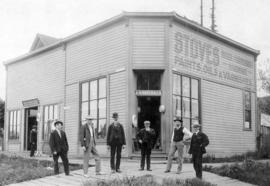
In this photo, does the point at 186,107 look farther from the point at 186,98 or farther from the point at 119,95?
the point at 119,95

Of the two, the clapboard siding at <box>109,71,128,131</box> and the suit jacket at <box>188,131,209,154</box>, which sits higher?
the clapboard siding at <box>109,71,128,131</box>

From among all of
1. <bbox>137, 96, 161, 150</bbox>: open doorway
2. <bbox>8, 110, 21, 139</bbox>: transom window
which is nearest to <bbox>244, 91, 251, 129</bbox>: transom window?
<bbox>137, 96, 161, 150</bbox>: open doorway

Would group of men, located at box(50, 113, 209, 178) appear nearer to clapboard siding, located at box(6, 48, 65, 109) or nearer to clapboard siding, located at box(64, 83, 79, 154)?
clapboard siding, located at box(64, 83, 79, 154)

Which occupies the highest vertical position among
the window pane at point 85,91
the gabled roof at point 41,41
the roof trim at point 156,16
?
the gabled roof at point 41,41

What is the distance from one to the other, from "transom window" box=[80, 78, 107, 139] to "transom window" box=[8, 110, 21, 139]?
26.6ft

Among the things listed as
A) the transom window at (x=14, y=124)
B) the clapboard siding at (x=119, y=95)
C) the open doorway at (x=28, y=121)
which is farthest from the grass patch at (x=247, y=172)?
the transom window at (x=14, y=124)

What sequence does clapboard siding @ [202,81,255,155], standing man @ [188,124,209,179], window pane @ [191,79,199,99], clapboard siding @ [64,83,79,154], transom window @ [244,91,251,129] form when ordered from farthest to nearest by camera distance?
transom window @ [244,91,251,129] < clapboard siding @ [64,83,79,154] < clapboard siding @ [202,81,255,155] < window pane @ [191,79,199,99] < standing man @ [188,124,209,179]

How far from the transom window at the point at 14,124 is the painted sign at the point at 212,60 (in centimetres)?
1362

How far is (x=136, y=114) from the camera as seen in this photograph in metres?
19.8

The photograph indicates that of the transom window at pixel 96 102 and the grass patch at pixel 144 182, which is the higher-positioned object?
the transom window at pixel 96 102

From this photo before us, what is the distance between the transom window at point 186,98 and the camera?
66.9 feet

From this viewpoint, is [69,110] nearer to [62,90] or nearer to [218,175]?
[62,90]

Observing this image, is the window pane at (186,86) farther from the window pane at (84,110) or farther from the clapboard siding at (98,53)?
the window pane at (84,110)

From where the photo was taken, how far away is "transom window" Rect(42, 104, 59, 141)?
2562 cm
